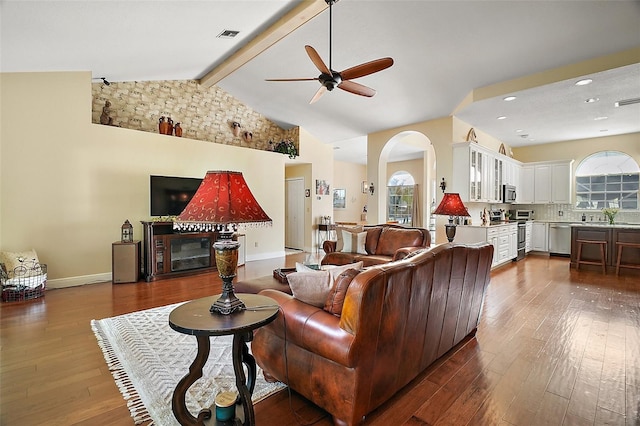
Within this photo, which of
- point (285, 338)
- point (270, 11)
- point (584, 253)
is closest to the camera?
point (285, 338)

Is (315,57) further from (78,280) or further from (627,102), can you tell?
(627,102)

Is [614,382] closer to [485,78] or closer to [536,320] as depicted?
[536,320]

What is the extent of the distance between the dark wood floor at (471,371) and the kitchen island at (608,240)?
244cm

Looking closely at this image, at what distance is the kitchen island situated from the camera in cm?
568

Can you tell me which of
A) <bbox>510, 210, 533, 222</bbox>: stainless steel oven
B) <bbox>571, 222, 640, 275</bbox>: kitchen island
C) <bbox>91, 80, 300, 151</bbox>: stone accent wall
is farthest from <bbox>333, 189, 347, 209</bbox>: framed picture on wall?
<bbox>571, 222, 640, 275</bbox>: kitchen island

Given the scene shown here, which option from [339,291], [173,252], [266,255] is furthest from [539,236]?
[173,252]

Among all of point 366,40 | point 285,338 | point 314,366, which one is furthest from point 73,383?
point 366,40

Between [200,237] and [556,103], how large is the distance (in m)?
6.60

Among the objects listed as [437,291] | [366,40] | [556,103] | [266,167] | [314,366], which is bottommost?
[314,366]

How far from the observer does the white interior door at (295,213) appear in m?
8.76

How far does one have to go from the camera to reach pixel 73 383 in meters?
2.10

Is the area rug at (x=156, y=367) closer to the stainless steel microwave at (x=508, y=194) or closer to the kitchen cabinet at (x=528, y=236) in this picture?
the stainless steel microwave at (x=508, y=194)

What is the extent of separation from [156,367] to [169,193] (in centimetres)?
390

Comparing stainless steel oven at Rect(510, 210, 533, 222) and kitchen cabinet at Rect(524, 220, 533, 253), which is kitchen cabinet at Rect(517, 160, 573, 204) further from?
kitchen cabinet at Rect(524, 220, 533, 253)
